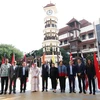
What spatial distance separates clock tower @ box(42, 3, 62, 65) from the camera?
42309 millimetres

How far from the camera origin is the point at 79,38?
44188 millimetres

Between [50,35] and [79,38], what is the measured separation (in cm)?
769

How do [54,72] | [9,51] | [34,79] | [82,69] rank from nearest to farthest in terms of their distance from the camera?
[82,69]
[54,72]
[34,79]
[9,51]

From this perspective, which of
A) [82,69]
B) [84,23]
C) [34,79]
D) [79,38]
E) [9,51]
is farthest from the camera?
[84,23]

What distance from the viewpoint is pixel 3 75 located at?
8.28m

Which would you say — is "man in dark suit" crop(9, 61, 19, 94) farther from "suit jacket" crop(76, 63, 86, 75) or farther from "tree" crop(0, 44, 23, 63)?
"tree" crop(0, 44, 23, 63)

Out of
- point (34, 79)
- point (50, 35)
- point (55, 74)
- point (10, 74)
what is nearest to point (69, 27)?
point (50, 35)

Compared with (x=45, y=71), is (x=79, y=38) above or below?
above

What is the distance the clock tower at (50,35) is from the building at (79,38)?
4.22 m

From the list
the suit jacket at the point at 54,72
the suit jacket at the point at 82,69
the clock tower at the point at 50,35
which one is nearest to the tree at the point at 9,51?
the clock tower at the point at 50,35

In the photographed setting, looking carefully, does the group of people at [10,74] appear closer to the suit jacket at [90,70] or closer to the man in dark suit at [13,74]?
the man in dark suit at [13,74]

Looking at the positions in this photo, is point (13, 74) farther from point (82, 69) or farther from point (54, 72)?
point (82, 69)

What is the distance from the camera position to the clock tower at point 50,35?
4231cm

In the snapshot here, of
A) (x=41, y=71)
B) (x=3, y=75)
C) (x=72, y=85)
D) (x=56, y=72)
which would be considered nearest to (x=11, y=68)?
(x=3, y=75)
